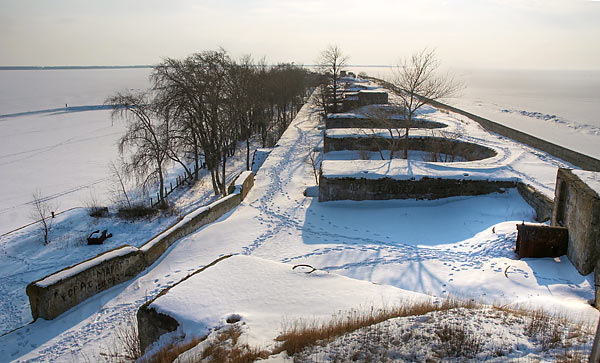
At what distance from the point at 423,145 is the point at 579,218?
1367cm

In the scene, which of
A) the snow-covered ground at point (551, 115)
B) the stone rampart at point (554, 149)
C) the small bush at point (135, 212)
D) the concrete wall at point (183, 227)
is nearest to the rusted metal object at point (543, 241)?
the concrete wall at point (183, 227)

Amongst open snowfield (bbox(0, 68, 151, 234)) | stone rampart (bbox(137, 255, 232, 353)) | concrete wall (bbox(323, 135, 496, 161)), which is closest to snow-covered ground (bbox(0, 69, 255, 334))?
open snowfield (bbox(0, 68, 151, 234))

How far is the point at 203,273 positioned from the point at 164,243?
3.97 meters

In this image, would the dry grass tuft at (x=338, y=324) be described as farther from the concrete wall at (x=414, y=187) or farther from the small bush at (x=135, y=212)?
the small bush at (x=135, y=212)

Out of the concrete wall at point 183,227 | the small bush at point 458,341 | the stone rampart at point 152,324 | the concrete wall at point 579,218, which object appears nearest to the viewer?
the small bush at point 458,341

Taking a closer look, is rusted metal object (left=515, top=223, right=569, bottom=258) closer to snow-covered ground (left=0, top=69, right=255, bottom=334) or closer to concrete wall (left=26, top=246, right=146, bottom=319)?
concrete wall (left=26, top=246, right=146, bottom=319)

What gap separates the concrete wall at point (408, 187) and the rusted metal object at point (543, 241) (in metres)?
4.95

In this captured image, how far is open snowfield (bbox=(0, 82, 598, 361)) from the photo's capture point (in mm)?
7371

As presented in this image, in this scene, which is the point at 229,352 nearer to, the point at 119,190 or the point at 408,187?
the point at 408,187

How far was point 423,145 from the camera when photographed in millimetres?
22281

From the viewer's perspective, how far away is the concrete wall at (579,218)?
836 centimetres

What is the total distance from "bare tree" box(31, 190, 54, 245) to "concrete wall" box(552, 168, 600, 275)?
61.8 feet

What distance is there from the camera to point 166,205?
21781 millimetres

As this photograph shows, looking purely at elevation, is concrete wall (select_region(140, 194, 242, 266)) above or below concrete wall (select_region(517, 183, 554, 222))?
below
